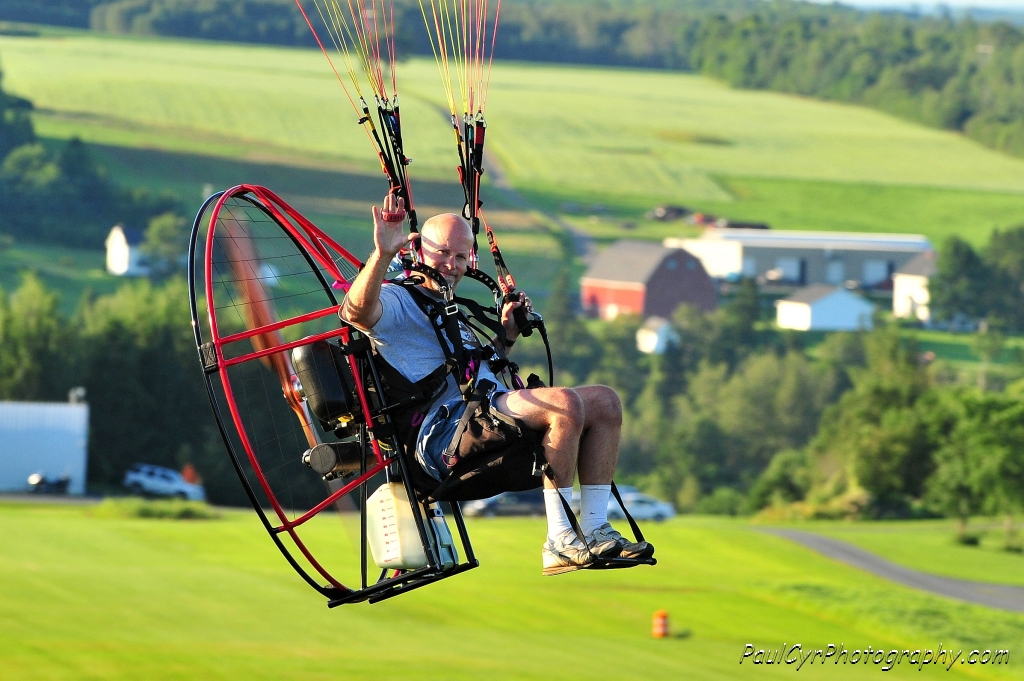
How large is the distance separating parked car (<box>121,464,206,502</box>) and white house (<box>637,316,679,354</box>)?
137 ft

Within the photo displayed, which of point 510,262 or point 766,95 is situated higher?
point 766,95

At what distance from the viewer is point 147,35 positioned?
472ft

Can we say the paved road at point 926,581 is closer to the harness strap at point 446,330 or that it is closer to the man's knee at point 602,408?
the man's knee at point 602,408

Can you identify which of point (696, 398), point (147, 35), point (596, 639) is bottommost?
point (696, 398)

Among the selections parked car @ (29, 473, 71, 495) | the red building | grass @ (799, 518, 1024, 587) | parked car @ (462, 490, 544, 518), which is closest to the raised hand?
grass @ (799, 518, 1024, 587)

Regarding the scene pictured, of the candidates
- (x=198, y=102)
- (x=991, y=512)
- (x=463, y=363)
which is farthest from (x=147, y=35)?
(x=463, y=363)

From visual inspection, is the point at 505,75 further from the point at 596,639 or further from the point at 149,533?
the point at 596,639

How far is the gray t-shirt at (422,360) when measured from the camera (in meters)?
7.35

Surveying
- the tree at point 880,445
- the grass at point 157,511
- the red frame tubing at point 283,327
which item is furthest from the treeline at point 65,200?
the red frame tubing at point 283,327

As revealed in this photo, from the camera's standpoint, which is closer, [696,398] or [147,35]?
[696,398]

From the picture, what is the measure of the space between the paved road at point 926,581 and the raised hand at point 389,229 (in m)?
41.3

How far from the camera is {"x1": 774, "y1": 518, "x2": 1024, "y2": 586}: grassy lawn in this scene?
51.3 metres

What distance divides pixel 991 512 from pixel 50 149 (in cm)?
7338

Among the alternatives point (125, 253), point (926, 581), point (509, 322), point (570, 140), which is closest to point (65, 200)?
point (125, 253)
